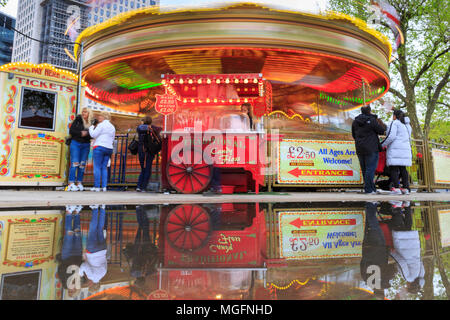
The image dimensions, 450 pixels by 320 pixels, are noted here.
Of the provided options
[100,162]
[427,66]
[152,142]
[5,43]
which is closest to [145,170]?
[152,142]

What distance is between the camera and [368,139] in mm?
6742

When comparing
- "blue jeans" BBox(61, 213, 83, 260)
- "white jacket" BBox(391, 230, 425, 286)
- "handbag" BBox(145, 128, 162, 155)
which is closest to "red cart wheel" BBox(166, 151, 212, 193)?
"handbag" BBox(145, 128, 162, 155)

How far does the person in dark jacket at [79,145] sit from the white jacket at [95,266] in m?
6.24

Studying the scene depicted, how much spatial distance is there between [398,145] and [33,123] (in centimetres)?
870

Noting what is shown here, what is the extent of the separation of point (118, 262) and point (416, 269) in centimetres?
136

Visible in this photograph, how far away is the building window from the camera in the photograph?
24.1 feet

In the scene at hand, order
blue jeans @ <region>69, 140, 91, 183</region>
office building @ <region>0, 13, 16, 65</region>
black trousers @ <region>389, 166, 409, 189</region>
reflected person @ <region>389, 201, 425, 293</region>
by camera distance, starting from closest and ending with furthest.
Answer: reflected person @ <region>389, 201, 425, 293</region> → black trousers @ <region>389, 166, 409, 189</region> → blue jeans @ <region>69, 140, 91, 183</region> → office building @ <region>0, 13, 16, 65</region>

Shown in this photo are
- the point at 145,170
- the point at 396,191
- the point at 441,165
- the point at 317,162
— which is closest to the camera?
the point at 396,191

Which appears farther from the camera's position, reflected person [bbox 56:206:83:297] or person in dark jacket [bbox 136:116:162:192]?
person in dark jacket [bbox 136:116:162:192]

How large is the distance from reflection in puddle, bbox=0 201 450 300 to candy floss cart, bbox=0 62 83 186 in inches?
215

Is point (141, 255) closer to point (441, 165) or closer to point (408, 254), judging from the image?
point (408, 254)

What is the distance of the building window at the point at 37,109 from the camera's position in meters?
7.35

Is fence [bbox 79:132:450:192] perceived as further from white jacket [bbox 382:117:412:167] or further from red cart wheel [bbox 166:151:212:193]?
white jacket [bbox 382:117:412:167]
